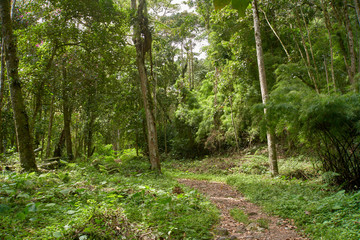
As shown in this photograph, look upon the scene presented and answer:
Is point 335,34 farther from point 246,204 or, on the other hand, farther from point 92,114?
point 92,114

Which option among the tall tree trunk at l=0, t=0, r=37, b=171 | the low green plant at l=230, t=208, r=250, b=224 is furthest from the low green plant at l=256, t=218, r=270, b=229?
the tall tree trunk at l=0, t=0, r=37, b=171

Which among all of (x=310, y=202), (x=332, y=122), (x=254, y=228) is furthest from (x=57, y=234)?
(x=332, y=122)

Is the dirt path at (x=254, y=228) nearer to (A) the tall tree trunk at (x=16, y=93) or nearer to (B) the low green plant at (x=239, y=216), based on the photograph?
(B) the low green plant at (x=239, y=216)

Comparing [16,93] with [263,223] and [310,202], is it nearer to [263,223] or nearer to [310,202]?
[263,223]

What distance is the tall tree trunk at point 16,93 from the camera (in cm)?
621

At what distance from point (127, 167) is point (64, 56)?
6109 mm

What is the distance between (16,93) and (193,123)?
1178cm

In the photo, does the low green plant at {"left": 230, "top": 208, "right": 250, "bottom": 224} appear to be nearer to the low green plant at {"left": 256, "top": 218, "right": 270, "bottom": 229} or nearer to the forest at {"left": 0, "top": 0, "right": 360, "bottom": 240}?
the forest at {"left": 0, "top": 0, "right": 360, "bottom": 240}

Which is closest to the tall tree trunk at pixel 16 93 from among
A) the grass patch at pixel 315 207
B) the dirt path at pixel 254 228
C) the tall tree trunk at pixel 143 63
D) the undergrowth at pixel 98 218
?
the undergrowth at pixel 98 218

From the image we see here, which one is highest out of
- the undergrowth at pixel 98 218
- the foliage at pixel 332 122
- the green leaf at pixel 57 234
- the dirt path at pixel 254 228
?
the foliage at pixel 332 122

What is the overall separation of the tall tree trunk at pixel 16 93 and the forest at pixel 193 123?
0.10 ft

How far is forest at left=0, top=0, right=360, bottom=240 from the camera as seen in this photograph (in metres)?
3.45

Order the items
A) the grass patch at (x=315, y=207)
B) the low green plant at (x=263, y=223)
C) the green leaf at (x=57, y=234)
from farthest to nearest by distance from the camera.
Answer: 1. the low green plant at (x=263, y=223)
2. the grass patch at (x=315, y=207)
3. the green leaf at (x=57, y=234)

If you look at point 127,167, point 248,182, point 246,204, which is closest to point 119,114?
point 127,167
